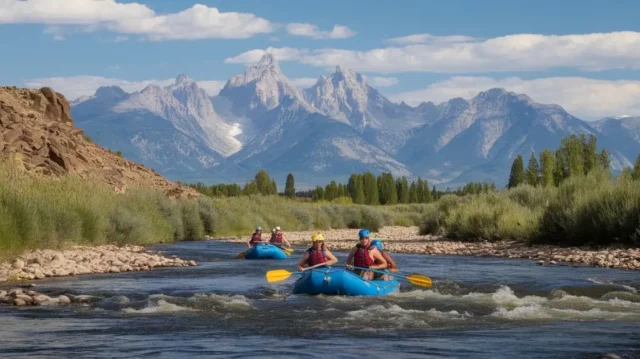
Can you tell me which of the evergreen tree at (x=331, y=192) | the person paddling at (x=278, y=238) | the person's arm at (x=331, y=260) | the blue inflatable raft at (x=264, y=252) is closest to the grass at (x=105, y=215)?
the blue inflatable raft at (x=264, y=252)

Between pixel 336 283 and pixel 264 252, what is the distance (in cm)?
1384

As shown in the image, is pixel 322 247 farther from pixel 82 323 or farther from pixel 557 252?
pixel 557 252

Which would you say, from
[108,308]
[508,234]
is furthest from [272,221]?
[108,308]

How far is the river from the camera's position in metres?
14.2

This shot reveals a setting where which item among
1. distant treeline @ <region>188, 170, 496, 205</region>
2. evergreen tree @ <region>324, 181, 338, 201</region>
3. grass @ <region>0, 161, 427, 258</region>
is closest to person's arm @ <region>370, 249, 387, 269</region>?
grass @ <region>0, 161, 427, 258</region>

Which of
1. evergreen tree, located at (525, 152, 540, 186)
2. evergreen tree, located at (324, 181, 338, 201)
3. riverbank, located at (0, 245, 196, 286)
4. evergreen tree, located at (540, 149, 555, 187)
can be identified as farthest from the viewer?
evergreen tree, located at (324, 181, 338, 201)

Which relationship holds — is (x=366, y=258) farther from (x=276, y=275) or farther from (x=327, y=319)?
(x=327, y=319)

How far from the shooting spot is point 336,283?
20.9m

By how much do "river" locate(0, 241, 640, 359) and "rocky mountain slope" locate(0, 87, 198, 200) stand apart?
22748 millimetres

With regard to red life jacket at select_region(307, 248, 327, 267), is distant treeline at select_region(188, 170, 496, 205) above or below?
above

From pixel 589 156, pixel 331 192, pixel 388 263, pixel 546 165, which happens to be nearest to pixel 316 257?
pixel 388 263

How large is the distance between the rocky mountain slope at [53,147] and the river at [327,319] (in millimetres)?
22748

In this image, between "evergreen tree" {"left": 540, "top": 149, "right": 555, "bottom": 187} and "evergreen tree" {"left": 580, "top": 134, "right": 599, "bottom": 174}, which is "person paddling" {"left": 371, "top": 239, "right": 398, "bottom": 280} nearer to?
"evergreen tree" {"left": 580, "top": 134, "right": 599, "bottom": 174}

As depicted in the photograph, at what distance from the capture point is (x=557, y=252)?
110 ft
